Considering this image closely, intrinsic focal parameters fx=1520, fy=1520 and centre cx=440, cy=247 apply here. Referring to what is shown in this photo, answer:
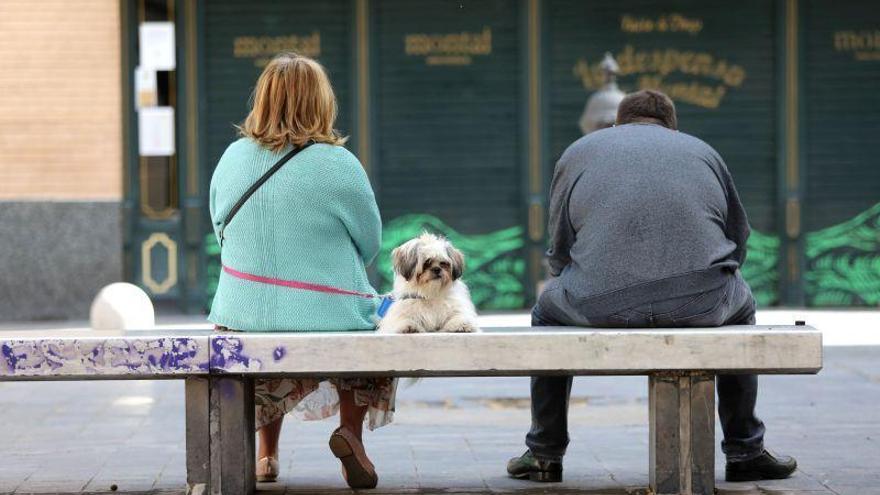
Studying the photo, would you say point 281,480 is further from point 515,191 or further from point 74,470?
point 515,191

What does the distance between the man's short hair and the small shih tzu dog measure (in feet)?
3.61

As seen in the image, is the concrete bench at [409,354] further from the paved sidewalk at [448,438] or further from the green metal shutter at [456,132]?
the green metal shutter at [456,132]

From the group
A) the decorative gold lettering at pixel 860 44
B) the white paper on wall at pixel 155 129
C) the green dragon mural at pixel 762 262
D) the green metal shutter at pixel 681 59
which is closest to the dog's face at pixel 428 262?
the green metal shutter at pixel 681 59

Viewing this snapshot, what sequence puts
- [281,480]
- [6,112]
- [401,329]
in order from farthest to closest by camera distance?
[6,112]
[281,480]
[401,329]

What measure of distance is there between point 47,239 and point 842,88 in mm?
7951

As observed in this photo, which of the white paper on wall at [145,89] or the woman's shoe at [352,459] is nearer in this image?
the woman's shoe at [352,459]

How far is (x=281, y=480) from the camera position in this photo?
6.61 metres

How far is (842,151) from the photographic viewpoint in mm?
15156

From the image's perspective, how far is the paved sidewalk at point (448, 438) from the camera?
6531 millimetres

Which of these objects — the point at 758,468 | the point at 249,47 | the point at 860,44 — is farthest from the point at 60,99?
the point at 758,468

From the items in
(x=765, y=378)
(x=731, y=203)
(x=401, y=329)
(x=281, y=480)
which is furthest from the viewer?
(x=765, y=378)

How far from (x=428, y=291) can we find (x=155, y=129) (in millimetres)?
9752

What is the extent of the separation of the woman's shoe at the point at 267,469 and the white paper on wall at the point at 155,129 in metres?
8.94

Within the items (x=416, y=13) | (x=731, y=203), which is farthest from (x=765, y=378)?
(x=416, y=13)
